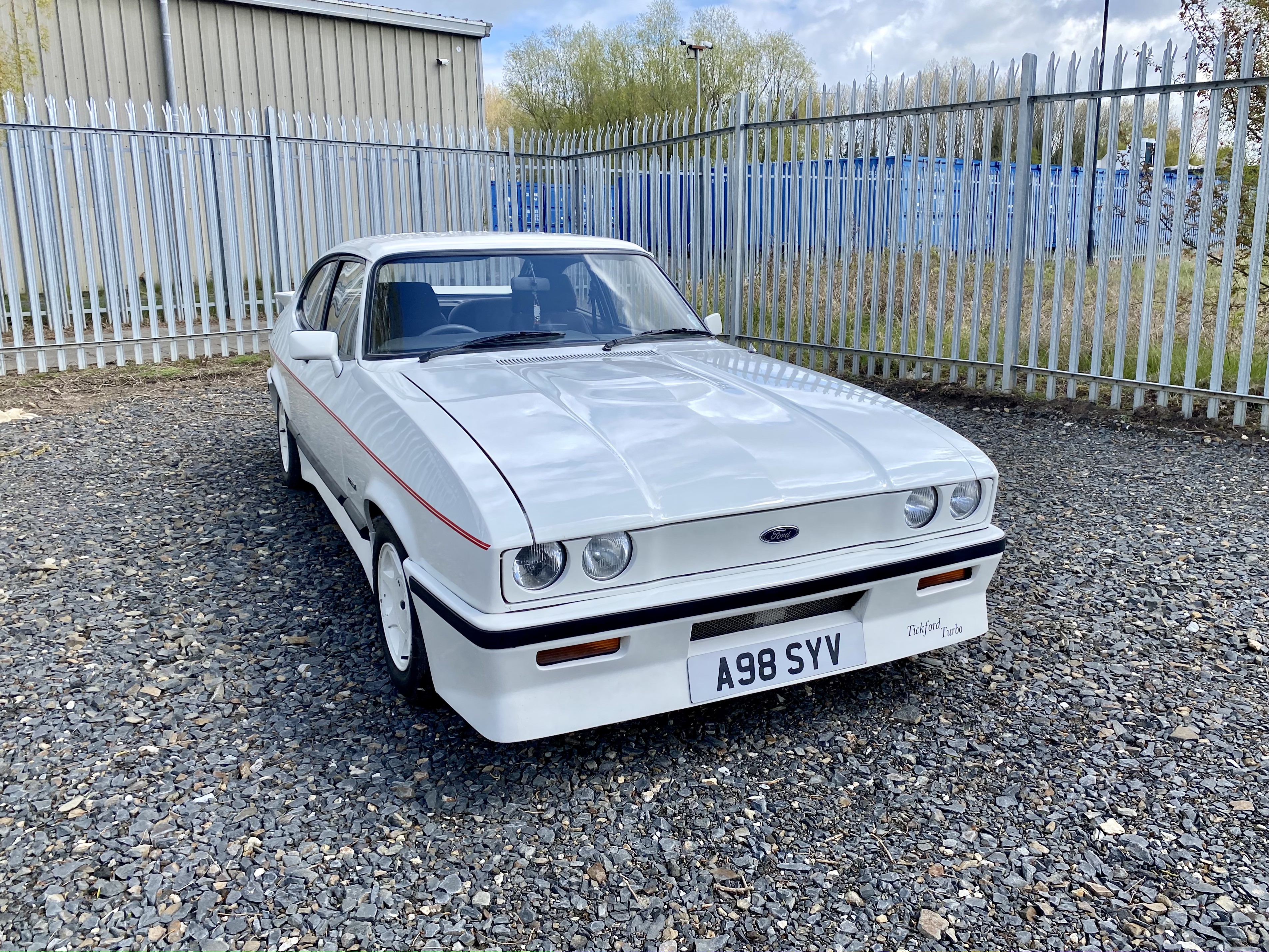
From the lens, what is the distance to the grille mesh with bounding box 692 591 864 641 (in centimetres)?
271

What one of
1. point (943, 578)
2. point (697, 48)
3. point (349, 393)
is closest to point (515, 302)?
point (349, 393)

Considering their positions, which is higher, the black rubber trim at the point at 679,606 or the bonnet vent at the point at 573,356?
the bonnet vent at the point at 573,356

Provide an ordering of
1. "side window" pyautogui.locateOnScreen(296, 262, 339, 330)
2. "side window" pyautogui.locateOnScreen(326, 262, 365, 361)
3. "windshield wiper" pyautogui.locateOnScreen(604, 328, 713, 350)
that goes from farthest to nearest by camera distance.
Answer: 1. "side window" pyautogui.locateOnScreen(296, 262, 339, 330)
2. "windshield wiper" pyautogui.locateOnScreen(604, 328, 713, 350)
3. "side window" pyautogui.locateOnScreen(326, 262, 365, 361)

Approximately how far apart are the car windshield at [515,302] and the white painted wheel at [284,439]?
1.68m

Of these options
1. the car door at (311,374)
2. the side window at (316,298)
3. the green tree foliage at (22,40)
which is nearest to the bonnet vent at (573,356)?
the car door at (311,374)

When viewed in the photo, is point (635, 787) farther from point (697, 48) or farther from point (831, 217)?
point (697, 48)

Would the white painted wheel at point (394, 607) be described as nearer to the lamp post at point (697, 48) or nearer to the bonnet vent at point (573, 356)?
the bonnet vent at point (573, 356)

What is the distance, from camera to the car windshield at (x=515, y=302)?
12.6 ft

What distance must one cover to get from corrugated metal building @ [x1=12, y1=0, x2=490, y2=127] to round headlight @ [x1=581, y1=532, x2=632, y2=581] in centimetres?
1417

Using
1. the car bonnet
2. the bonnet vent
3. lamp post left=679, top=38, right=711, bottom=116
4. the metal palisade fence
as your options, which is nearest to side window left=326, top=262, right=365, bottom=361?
the car bonnet

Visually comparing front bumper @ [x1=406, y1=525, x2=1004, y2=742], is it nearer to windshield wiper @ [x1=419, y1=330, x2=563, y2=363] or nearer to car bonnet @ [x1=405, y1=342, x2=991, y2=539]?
car bonnet @ [x1=405, y1=342, x2=991, y2=539]

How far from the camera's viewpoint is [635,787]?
2695 millimetres

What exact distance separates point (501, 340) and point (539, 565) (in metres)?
1.61

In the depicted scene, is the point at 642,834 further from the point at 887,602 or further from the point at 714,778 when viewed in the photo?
the point at 887,602
